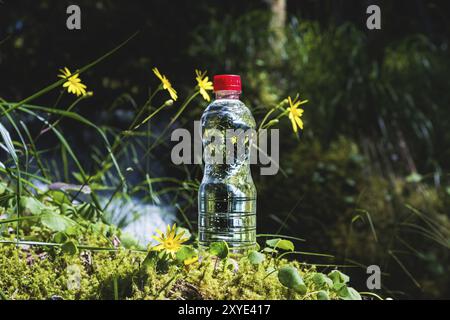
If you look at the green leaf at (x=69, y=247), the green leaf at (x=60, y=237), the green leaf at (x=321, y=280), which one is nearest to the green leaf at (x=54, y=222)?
the green leaf at (x=60, y=237)

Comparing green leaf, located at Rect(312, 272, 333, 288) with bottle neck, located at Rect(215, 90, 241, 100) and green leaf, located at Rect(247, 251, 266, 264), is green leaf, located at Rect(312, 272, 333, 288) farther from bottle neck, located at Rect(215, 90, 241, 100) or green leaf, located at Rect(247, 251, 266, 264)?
bottle neck, located at Rect(215, 90, 241, 100)

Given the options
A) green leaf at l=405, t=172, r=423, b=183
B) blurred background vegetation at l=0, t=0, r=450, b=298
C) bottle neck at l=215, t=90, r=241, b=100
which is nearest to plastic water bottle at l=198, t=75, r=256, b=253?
bottle neck at l=215, t=90, r=241, b=100

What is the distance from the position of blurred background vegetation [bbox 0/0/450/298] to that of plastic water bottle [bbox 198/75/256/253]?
1626mm

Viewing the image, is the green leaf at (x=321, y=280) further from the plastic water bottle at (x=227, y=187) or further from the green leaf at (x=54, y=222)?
the green leaf at (x=54, y=222)

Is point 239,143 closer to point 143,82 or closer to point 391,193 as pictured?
point 391,193

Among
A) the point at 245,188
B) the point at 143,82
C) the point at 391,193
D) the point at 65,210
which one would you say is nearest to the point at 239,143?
the point at 245,188

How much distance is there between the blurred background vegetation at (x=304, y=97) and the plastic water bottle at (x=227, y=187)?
163 centimetres

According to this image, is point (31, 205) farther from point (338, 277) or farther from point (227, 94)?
point (338, 277)

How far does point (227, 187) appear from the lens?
1890mm

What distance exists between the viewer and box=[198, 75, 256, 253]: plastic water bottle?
1.79m

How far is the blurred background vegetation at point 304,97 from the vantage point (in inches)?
151

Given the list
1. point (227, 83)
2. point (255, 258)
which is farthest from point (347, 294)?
point (227, 83)

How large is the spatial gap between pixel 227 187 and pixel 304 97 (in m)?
2.53
